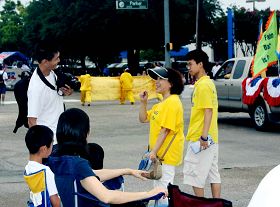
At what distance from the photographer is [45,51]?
6352 mm

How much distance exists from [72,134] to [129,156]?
7402mm

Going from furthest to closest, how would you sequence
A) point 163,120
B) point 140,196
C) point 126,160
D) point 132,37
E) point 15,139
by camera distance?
point 132,37, point 15,139, point 126,160, point 163,120, point 140,196

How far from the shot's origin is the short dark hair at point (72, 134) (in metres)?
4.42

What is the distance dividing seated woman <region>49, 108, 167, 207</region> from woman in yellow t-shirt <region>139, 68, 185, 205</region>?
5.93ft

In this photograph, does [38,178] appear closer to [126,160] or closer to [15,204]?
[15,204]

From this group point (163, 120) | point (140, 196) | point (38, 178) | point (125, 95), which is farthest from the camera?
point (125, 95)

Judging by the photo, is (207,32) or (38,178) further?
(207,32)

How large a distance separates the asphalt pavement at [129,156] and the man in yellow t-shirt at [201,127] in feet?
3.56

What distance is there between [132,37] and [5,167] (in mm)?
31792

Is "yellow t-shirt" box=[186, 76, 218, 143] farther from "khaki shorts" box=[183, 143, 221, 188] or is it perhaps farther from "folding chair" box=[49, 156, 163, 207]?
"folding chair" box=[49, 156, 163, 207]

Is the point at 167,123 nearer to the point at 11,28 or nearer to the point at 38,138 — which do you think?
the point at 38,138

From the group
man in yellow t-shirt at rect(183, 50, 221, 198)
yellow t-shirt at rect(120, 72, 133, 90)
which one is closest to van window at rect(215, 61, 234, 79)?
yellow t-shirt at rect(120, 72, 133, 90)

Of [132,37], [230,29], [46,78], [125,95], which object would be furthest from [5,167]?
[132,37]

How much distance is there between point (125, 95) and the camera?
27047mm
